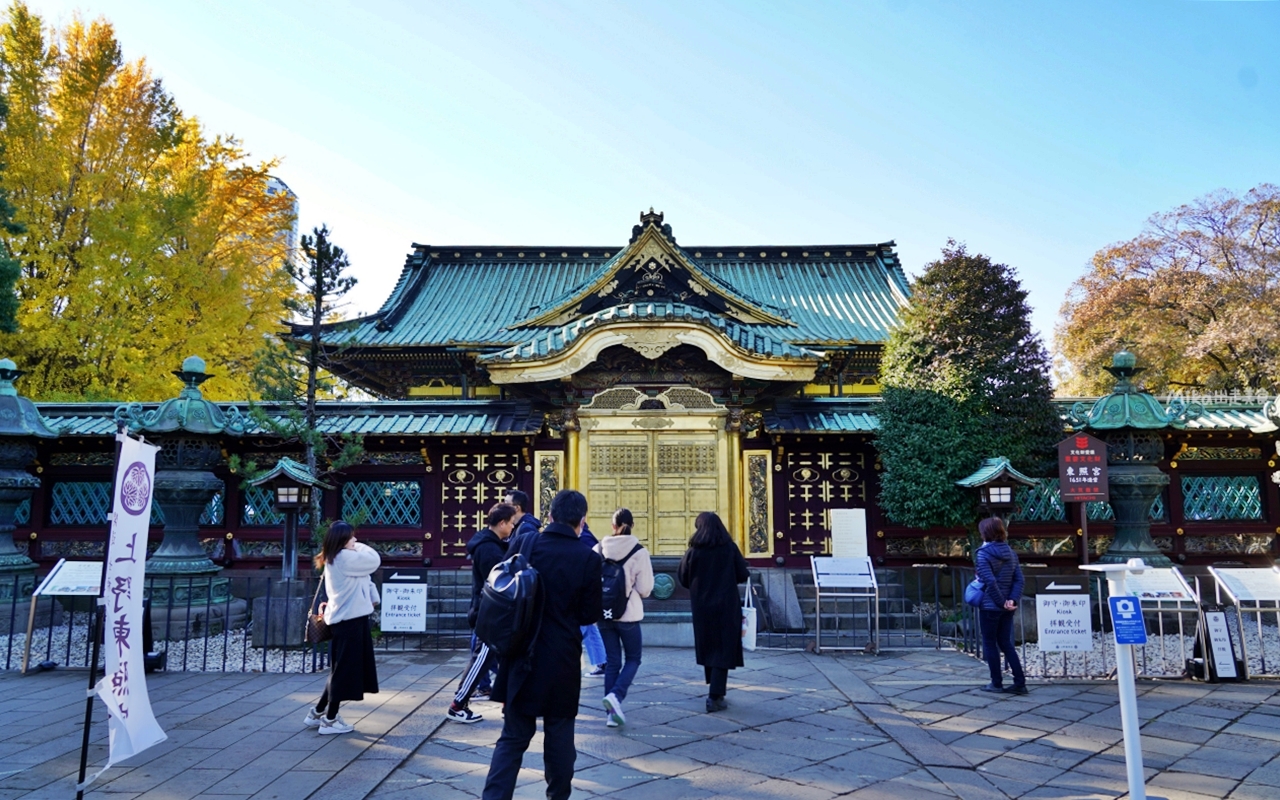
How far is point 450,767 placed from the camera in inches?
211

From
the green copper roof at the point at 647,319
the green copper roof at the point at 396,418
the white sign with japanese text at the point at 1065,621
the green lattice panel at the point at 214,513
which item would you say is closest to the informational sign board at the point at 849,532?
the green copper roof at the point at 647,319

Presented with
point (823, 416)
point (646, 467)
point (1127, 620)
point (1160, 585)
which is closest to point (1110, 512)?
point (1160, 585)

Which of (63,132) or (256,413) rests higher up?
(63,132)

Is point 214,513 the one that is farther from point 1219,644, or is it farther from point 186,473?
point 1219,644

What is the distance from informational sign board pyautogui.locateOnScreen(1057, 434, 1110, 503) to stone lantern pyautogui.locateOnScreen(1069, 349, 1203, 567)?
143 centimetres

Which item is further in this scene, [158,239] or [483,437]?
[158,239]

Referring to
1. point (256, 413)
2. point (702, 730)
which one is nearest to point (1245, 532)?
point (702, 730)

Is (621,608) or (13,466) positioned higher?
(13,466)

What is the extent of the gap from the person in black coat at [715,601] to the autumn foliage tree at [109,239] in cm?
1462

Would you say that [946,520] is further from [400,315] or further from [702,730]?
[400,315]

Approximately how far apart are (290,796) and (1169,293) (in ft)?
97.2

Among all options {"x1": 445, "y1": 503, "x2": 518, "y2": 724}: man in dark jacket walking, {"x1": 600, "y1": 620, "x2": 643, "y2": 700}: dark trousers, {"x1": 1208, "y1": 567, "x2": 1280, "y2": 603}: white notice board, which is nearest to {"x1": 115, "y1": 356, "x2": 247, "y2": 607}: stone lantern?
{"x1": 445, "y1": 503, "x2": 518, "y2": 724}: man in dark jacket walking

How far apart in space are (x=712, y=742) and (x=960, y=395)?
7262 millimetres

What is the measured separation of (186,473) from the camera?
11.8 meters
